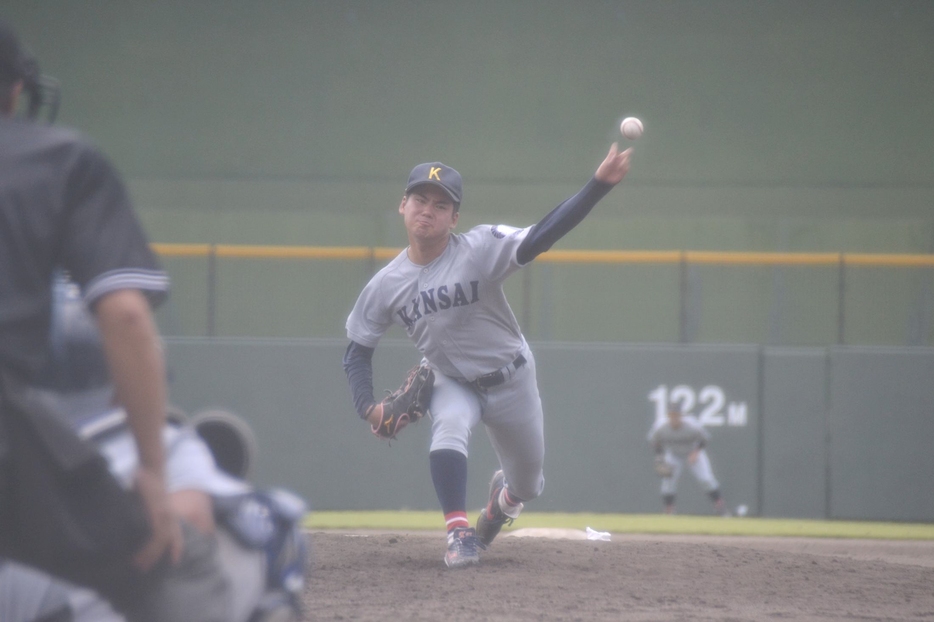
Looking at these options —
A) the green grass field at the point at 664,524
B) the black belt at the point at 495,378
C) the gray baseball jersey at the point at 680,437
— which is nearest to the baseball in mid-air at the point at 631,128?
the black belt at the point at 495,378

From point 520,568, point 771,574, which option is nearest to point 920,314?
point 771,574

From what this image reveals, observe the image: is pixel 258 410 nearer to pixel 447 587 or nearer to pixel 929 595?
pixel 447 587

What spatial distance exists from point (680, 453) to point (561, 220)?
547 cm

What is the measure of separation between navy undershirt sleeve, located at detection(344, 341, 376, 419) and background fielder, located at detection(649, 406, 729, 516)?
4838mm

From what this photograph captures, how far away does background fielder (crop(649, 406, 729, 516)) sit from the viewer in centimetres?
919

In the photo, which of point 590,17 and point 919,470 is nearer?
point 919,470

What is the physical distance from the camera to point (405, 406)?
4699 mm

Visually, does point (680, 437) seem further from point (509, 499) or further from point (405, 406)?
point (405, 406)

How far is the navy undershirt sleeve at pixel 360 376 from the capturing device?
15.6ft

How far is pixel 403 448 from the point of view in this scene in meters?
9.51

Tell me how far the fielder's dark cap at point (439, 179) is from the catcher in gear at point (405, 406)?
0.84 metres

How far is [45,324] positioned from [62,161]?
266mm

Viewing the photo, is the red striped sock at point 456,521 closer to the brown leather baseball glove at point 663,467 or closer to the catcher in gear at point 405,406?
the catcher in gear at point 405,406

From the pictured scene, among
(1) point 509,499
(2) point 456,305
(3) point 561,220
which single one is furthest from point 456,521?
(3) point 561,220
